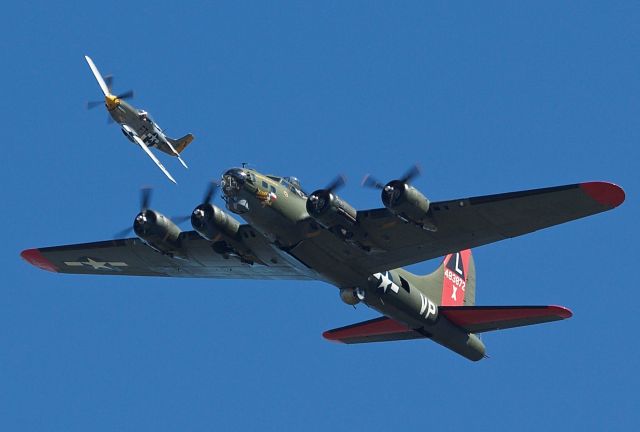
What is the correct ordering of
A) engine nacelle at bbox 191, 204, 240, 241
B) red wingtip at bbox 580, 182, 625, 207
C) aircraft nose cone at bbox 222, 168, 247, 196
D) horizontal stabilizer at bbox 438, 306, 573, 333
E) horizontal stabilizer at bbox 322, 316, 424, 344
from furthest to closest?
horizontal stabilizer at bbox 322, 316, 424, 344 → horizontal stabilizer at bbox 438, 306, 573, 333 → engine nacelle at bbox 191, 204, 240, 241 → aircraft nose cone at bbox 222, 168, 247, 196 → red wingtip at bbox 580, 182, 625, 207

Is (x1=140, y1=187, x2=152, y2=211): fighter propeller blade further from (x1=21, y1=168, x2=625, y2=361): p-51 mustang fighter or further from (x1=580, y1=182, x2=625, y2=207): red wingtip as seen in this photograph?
(x1=580, y1=182, x2=625, y2=207): red wingtip

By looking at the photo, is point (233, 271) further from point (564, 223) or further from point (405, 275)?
point (564, 223)

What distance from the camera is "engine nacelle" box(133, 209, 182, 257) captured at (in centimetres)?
3800

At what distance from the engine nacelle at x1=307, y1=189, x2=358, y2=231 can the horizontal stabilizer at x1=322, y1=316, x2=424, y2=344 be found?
7.81 metres

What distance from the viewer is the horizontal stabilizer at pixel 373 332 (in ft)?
135

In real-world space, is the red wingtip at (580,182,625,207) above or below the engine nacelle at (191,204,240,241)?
above

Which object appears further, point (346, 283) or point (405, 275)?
point (405, 275)

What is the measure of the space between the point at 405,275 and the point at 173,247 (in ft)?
28.5

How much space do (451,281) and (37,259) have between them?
16913 millimetres

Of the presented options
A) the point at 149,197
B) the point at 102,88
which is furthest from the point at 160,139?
the point at 149,197

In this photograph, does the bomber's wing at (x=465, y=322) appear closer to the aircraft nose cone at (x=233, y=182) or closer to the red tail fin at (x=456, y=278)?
the red tail fin at (x=456, y=278)

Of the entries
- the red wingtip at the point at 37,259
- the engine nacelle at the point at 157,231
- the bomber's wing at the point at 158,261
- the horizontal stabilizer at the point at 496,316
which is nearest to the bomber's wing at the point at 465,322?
the horizontal stabilizer at the point at 496,316

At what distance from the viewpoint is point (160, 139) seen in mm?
47938

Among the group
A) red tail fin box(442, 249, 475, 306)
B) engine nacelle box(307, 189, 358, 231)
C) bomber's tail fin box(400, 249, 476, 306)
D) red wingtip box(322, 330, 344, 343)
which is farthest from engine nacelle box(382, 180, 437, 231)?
red wingtip box(322, 330, 344, 343)
